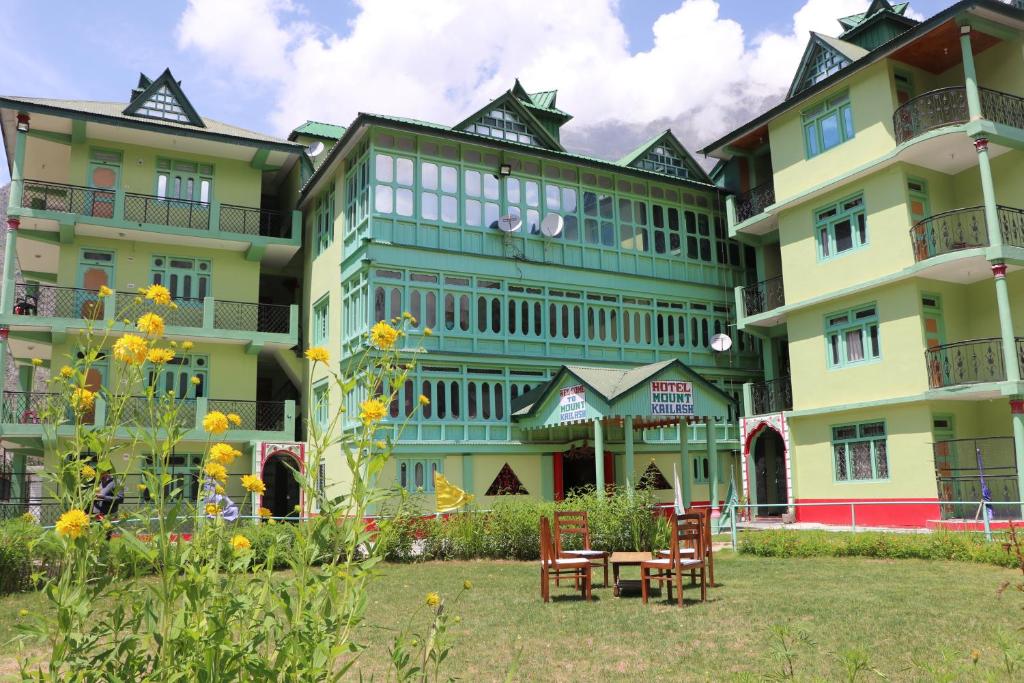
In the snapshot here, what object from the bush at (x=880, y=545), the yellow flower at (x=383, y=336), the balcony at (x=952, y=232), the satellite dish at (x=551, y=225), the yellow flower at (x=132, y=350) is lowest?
the bush at (x=880, y=545)

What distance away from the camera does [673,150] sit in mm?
28703

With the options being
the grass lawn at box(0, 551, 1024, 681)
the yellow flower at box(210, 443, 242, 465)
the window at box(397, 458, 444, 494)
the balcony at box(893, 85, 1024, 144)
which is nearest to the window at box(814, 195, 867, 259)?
the balcony at box(893, 85, 1024, 144)

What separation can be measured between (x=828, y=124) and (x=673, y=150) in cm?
652

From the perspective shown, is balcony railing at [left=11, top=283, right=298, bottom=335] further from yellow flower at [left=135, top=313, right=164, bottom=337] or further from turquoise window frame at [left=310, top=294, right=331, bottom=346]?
yellow flower at [left=135, top=313, right=164, bottom=337]

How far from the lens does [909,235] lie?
67.3 ft

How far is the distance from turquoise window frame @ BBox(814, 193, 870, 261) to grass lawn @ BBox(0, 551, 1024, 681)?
11327mm

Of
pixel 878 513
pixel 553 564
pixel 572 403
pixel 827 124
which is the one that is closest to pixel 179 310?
pixel 572 403

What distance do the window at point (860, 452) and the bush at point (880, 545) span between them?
632 cm

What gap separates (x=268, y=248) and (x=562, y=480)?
11695 mm

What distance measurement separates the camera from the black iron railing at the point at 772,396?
2525 cm

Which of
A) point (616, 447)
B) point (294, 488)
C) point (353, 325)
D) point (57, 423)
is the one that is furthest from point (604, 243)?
point (57, 423)


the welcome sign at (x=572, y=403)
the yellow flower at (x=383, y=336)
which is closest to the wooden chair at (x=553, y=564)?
the yellow flower at (x=383, y=336)

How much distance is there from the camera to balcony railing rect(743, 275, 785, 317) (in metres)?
25.8

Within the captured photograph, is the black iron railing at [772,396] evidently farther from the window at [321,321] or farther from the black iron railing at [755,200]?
the window at [321,321]
